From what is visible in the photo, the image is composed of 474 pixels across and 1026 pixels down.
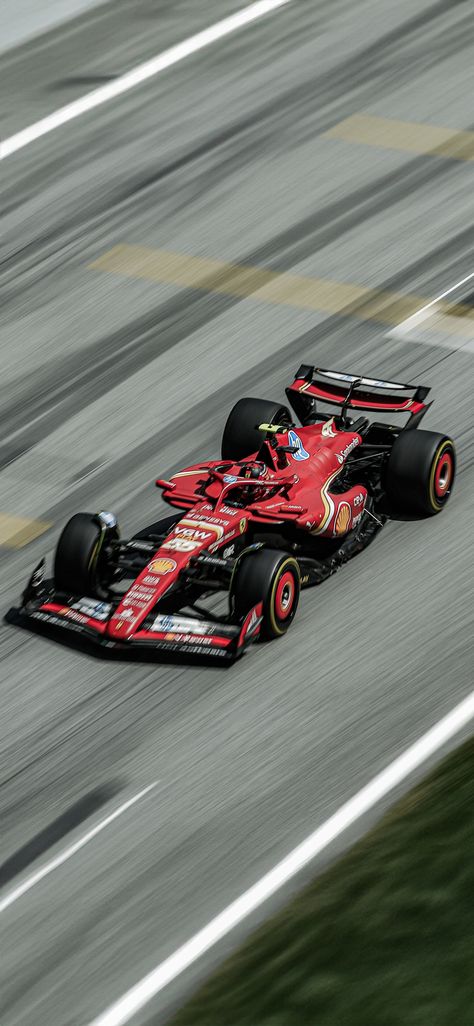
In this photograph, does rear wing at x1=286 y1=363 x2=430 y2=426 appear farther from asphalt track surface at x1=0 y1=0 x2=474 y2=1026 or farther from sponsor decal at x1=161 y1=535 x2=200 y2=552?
sponsor decal at x1=161 y1=535 x2=200 y2=552

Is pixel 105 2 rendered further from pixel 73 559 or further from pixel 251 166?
pixel 73 559

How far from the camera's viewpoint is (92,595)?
14422 mm

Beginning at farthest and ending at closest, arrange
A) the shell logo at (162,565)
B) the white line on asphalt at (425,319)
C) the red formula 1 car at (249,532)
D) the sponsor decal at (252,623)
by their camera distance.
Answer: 1. the white line on asphalt at (425,319)
2. the shell logo at (162,565)
3. the red formula 1 car at (249,532)
4. the sponsor decal at (252,623)

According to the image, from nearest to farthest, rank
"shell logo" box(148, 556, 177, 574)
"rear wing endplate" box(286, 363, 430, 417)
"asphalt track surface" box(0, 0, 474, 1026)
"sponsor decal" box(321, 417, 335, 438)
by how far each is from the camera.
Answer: "asphalt track surface" box(0, 0, 474, 1026)
"shell logo" box(148, 556, 177, 574)
"sponsor decal" box(321, 417, 335, 438)
"rear wing endplate" box(286, 363, 430, 417)

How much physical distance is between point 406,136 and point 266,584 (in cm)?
1186

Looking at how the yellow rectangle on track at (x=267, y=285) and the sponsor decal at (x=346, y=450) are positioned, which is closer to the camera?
the sponsor decal at (x=346, y=450)

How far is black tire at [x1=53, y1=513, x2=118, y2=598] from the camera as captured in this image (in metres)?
14.3

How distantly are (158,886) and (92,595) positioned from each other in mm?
3389

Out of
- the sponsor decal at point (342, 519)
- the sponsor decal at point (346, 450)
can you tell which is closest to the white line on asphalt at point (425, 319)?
the sponsor decal at point (346, 450)

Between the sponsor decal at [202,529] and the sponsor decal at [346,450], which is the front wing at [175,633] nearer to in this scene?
the sponsor decal at [202,529]

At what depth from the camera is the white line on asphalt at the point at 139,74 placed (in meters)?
25.4

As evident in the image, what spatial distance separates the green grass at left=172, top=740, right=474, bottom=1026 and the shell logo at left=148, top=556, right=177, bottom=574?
3391 mm

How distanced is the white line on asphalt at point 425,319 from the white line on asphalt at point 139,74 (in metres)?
8.14

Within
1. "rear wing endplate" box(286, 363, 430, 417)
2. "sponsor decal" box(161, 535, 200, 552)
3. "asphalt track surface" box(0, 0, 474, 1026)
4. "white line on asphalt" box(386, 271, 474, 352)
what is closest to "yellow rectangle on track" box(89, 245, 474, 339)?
"white line on asphalt" box(386, 271, 474, 352)
